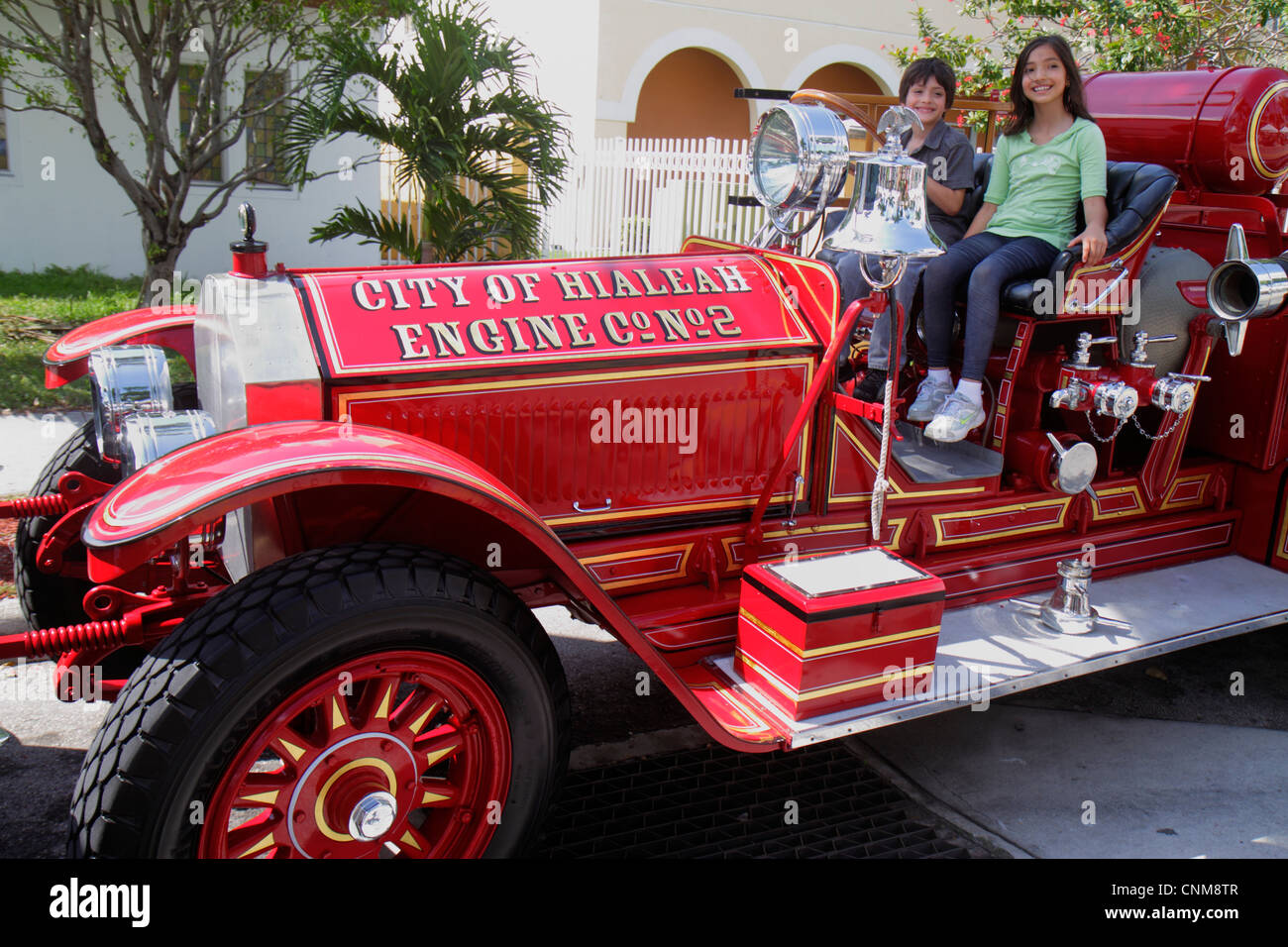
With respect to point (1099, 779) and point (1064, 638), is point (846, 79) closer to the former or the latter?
point (1064, 638)

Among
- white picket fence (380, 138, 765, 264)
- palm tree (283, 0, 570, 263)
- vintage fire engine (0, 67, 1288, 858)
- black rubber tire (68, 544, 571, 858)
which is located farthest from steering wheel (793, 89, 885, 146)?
white picket fence (380, 138, 765, 264)

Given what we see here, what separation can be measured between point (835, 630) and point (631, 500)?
77 cm

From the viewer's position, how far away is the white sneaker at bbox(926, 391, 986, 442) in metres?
3.43

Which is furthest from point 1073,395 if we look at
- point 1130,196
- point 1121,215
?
point 1130,196

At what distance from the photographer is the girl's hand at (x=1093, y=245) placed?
11.7ft

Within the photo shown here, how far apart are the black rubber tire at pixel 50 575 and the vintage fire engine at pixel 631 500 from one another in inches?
0.5

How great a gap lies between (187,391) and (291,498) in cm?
128

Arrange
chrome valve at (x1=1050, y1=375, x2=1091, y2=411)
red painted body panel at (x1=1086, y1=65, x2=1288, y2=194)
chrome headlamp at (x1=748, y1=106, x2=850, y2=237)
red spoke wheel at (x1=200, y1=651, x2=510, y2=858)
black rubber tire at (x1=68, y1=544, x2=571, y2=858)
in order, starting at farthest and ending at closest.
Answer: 1. red painted body panel at (x1=1086, y1=65, x2=1288, y2=194)
2. chrome valve at (x1=1050, y1=375, x2=1091, y2=411)
3. chrome headlamp at (x1=748, y1=106, x2=850, y2=237)
4. red spoke wheel at (x1=200, y1=651, x2=510, y2=858)
5. black rubber tire at (x1=68, y1=544, x2=571, y2=858)

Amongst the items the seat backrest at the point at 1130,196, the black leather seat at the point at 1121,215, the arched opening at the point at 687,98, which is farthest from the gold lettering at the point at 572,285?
the arched opening at the point at 687,98

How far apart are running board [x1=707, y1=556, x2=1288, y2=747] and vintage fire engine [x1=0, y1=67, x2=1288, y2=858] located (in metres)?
0.02

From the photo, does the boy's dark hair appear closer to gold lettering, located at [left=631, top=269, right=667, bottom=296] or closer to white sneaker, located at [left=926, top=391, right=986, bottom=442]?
white sneaker, located at [left=926, top=391, right=986, bottom=442]

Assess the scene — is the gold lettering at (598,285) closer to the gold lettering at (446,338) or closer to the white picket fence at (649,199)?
the gold lettering at (446,338)
